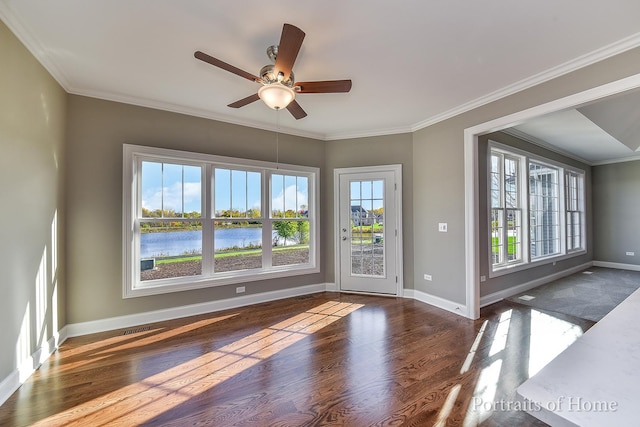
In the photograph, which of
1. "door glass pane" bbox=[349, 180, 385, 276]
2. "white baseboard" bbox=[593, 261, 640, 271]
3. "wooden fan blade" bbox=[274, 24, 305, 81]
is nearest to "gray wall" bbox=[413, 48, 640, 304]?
"door glass pane" bbox=[349, 180, 385, 276]

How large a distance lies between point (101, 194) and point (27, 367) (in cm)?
166

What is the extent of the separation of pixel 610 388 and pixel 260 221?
142 inches

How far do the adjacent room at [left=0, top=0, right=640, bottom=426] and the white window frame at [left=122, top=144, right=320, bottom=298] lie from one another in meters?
0.03

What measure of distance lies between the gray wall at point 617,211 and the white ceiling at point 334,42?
5.97m

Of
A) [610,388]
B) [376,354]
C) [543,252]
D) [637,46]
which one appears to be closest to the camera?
[610,388]

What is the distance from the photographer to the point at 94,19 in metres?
1.82

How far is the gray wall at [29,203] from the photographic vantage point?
1832 mm

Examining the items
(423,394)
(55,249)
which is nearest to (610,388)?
(423,394)

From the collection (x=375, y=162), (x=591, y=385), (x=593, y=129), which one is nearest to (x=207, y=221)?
(x=375, y=162)

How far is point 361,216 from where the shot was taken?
4.27 metres

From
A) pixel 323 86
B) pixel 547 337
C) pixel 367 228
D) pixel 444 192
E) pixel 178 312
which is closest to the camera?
pixel 323 86

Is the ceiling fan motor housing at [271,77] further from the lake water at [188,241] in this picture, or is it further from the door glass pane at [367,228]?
the door glass pane at [367,228]

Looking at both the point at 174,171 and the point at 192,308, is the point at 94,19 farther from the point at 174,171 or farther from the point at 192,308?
the point at 192,308

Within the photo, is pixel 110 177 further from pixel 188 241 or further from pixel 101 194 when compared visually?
pixel 188 241
